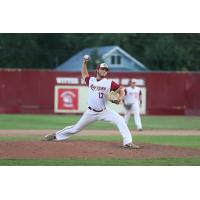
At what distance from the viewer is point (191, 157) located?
11.9 metres

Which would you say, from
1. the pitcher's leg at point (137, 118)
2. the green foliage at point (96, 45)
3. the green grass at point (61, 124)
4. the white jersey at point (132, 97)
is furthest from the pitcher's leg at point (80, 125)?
the green foliage at point (96, 45)

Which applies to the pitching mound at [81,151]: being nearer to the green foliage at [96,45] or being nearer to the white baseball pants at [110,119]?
the white baseball pants at [110,119]

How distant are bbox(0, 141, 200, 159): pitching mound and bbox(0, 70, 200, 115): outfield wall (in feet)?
52.8

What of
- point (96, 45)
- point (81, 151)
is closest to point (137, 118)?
point (81, 151)

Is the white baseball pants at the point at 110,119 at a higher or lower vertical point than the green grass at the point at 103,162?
higher

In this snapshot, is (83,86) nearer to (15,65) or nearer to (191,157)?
(15,65)

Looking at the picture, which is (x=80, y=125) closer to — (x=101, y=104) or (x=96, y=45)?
(x=101, y=104)

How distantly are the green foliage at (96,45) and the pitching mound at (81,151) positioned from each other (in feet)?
84.3

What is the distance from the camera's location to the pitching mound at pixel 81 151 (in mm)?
11773

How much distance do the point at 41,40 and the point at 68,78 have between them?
2243 cm

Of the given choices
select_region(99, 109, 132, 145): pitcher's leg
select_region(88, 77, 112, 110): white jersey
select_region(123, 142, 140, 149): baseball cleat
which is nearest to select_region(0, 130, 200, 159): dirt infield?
select_region(123, 142, 140, 149): baseball cleat

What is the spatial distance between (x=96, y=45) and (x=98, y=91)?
4120 centimetres

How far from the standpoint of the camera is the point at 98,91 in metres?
12.9

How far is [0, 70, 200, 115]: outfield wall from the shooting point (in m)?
29.4
